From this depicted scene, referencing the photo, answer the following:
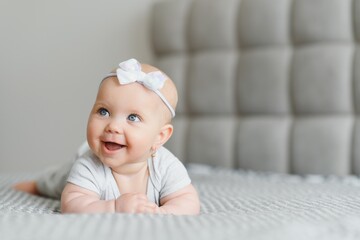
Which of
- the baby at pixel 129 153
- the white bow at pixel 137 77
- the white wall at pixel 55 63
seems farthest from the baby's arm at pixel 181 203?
the white wall at pixel 55 63

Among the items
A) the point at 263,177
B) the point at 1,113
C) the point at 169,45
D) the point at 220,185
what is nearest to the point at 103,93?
the point at 220,185

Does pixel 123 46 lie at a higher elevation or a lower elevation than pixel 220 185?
higher

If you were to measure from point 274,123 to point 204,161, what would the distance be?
1.07ft

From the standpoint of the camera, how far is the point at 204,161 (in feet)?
8.14

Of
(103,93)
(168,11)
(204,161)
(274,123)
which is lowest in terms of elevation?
(204,161)

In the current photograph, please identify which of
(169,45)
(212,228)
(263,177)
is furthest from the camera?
(169,45)

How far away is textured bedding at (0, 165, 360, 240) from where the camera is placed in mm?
864

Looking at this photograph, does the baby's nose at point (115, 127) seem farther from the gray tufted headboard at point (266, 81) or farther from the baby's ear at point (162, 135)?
the gray tufted headboard at point (266, 81)

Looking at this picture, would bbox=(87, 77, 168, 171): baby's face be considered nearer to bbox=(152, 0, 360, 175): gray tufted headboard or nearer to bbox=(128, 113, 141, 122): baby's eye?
bbox=(128, 113, 141, 122): baby's eye

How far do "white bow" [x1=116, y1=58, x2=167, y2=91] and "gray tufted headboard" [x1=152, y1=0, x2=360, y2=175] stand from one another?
3.66 ft

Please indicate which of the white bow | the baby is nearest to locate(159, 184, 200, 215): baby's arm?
the baby

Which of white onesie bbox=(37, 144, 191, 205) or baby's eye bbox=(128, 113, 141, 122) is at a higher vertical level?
baby's eye bbox=(128, 113, 141, 122)

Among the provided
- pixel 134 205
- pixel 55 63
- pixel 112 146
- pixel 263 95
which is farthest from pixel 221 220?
pixel 55 63

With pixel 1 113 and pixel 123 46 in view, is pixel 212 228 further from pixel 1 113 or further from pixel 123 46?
pixel 1 113
